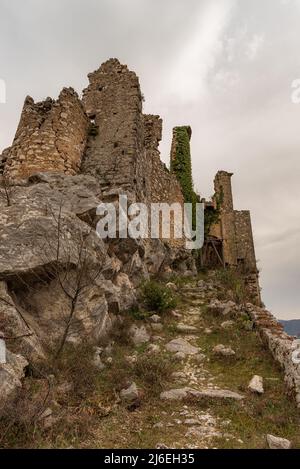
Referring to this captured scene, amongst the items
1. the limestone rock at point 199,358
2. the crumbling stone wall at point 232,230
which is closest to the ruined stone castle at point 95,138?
the limestone rock at point 199,358

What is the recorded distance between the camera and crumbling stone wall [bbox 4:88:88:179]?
8.95 m

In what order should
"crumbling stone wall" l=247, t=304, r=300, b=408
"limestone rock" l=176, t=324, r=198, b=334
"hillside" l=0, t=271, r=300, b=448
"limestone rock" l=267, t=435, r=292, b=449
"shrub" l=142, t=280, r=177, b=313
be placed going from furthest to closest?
"shrub" l=142, t=280, r=177, b=313, "limestone rock" l=176, t=324, r=198, b=334, "crumbling stone wall" l=247, t=304, r=300, b=408, "hillside" l=0, t=271, r=300, b=448, "limestone rock" l=267, t=435, r=292, b=449

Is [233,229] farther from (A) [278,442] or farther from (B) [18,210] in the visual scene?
(A) [278,442]

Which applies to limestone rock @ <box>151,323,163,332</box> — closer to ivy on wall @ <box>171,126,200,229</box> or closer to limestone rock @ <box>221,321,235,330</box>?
limestone rock @ <box>221,321,235,330</box>

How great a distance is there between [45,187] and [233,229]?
1709 cm

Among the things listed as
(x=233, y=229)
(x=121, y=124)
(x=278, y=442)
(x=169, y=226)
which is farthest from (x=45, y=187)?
(x=233, y=229)

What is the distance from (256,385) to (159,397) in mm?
1373

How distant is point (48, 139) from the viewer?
9.18 metres

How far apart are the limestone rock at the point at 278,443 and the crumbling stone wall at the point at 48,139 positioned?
25.5 feet

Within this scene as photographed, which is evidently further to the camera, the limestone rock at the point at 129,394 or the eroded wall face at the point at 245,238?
the eroded wall face at the point at 245,238

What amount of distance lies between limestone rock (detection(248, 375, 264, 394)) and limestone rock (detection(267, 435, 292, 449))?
1.20 meters

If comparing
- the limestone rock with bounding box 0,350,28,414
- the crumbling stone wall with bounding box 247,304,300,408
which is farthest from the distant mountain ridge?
the limestone rock with bounding box 0,350,28,414

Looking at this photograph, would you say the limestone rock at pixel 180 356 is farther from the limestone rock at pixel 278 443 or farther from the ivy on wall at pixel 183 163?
the ivy on wall at pixel 183 163

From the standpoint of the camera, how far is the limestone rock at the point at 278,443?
3.26 m
